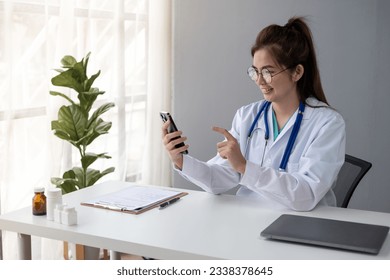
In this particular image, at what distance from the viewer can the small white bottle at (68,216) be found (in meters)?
1.91

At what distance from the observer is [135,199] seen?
7.26 feet

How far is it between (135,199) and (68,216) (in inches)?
14.3

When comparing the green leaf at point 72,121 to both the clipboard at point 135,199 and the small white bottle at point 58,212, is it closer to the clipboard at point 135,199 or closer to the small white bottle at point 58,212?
the clipboard at point 135,199

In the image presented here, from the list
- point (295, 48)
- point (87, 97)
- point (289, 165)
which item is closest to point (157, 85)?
point (87, 97)

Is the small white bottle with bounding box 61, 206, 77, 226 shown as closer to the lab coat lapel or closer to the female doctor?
the female doctor

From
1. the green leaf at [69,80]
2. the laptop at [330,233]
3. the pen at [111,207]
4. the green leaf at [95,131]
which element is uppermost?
the green leaf at [69,80]

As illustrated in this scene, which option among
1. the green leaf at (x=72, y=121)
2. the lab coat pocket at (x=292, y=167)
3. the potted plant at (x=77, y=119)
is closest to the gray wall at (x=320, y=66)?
the potted plant at (x=77, y=119)

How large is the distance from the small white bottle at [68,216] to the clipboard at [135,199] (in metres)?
0.20

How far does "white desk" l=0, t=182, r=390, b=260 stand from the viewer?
1.66m

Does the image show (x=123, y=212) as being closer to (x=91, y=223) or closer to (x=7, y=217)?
(x=91, y=223)

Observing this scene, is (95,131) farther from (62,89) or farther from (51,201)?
(51,201)

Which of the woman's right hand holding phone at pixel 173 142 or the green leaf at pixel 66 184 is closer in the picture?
the woman's right hand holding phone at pixel 173 142

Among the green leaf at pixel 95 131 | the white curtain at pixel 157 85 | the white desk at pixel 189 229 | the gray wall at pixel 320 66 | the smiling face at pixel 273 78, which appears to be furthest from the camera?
the white curtain at pixel 157 85
